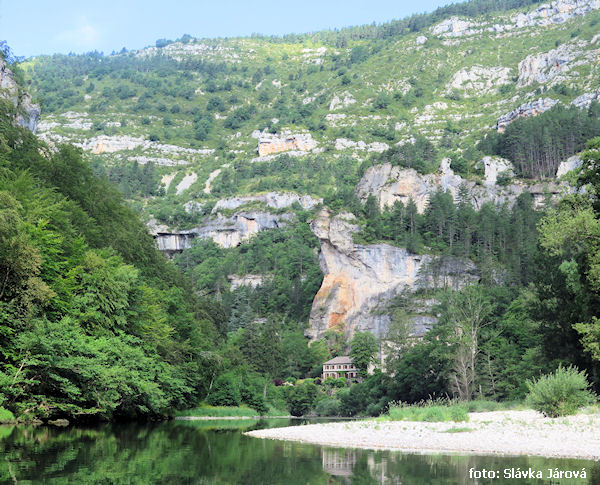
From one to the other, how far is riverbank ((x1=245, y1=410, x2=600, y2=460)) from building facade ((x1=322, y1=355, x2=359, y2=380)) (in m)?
75.2

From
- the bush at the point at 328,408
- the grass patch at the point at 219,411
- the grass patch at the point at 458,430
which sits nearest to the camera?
the grass patch at the point at 458,430

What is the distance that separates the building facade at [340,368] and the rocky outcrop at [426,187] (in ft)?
116

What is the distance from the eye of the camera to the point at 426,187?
12744 centimetres

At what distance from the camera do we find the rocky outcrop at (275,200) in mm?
172750

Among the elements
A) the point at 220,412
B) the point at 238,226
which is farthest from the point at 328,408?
the point at 238,226

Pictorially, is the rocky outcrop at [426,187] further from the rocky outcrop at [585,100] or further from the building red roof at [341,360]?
the building red roof at [341,360]

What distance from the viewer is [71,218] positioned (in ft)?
124

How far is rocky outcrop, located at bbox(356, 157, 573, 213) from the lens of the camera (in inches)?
4966

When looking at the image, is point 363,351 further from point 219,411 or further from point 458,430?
point 458,430

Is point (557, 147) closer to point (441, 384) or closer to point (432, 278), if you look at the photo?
point (432, 278)

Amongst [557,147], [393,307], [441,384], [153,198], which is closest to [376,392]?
[441,384]

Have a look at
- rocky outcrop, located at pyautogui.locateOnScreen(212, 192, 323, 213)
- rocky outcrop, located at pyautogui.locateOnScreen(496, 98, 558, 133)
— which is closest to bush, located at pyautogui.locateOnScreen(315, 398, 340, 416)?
rocky outcrop, located at pyautogui.locateOnScreen(212, 192, 323, 213)

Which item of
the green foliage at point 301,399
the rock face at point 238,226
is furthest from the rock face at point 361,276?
the rock face at point 238,226

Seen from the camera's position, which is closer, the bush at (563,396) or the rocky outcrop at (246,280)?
the bush at (563,396)
